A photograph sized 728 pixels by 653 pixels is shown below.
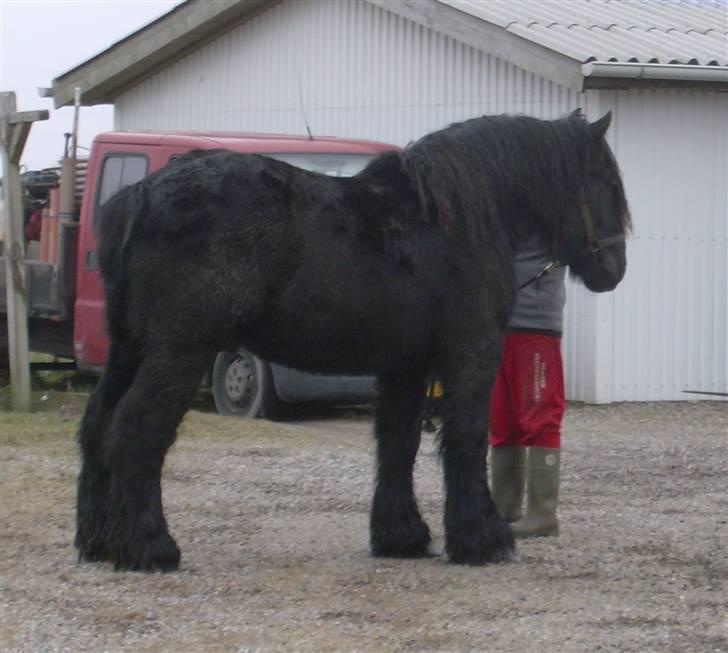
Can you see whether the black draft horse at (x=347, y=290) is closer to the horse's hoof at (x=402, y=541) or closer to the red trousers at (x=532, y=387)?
the horse's hoof at (x=402, y=541)

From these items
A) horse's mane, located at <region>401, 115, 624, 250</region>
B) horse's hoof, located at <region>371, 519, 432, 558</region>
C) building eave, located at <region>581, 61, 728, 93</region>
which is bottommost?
horse's hoof, located at <region>371, 519, 432, 558</region>

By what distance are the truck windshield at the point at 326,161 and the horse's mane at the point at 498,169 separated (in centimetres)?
472

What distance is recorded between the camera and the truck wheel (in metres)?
12.1

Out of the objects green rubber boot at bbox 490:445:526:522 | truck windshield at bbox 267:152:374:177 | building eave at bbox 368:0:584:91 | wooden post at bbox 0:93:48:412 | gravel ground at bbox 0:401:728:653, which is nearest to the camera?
gravel ground at bbox 0:401:728:653

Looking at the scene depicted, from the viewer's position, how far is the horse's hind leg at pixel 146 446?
21.3ft

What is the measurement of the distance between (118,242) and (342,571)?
172cm

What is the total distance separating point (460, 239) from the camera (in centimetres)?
679

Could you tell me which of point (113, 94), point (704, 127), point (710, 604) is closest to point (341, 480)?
point (710, 604)

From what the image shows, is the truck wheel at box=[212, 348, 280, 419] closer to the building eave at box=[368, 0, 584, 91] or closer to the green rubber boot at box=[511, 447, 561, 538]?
the building eave at box=[368, 0, 584, 91]


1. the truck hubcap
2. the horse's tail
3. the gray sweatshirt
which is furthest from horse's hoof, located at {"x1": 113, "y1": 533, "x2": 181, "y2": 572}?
the truck hubcap

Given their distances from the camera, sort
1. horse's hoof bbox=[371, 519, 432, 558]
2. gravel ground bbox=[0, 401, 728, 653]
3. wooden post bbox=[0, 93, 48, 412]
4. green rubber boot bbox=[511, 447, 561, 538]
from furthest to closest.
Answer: wooden post bbox=[0, 93, 48, 412], green rubber boot bbox=[511, 447, 561, 538], horse's hoof bbox=[371, 519, 432, 558], gravel ground bbox=[0, 401, 728, 653]

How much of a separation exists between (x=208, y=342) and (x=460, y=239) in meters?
1.18

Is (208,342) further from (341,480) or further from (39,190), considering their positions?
(39,190)

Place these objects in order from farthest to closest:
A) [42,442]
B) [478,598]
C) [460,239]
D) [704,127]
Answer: [704,127]
[42,442]
[460,239]
[478,598]
